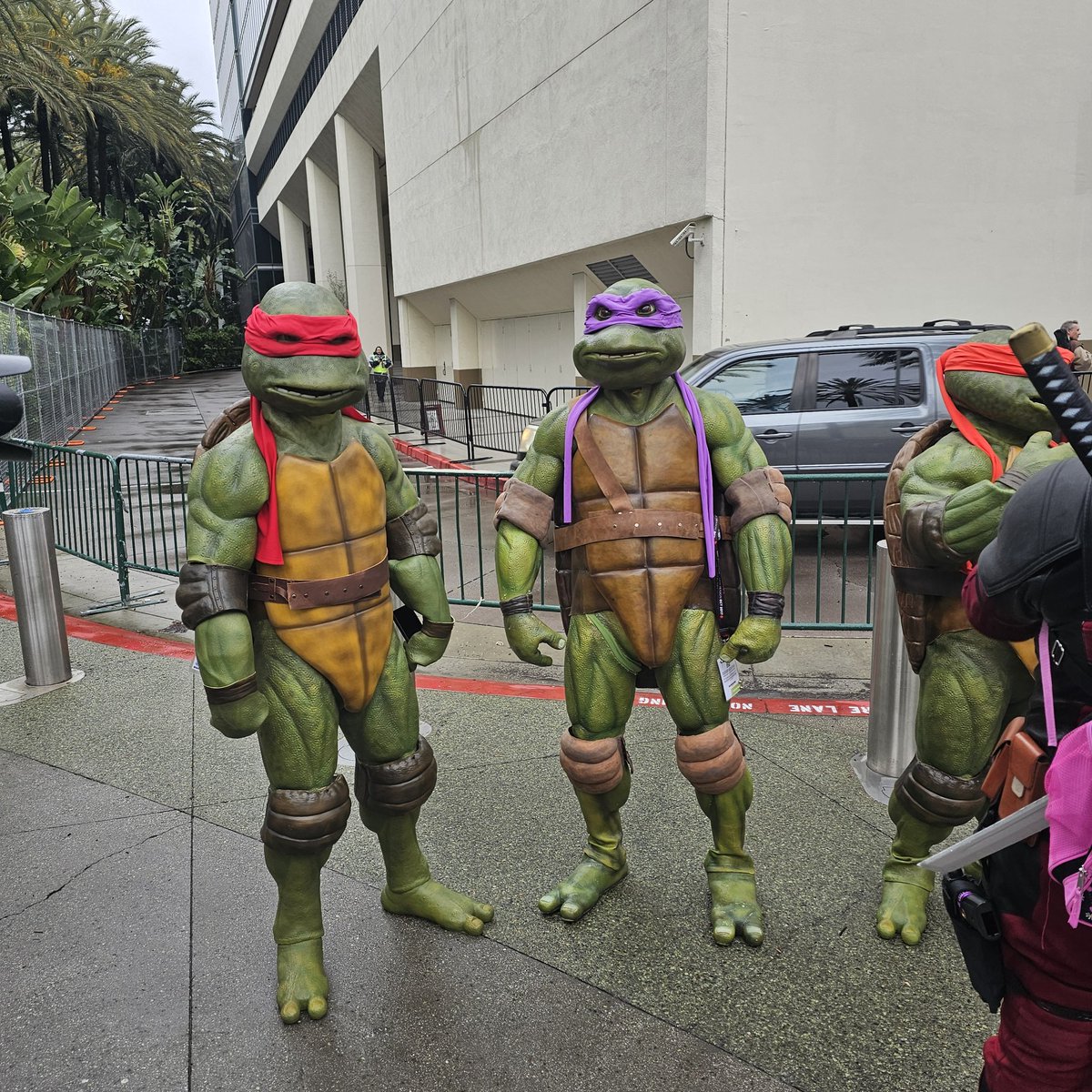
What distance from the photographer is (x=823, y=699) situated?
4.87 meters

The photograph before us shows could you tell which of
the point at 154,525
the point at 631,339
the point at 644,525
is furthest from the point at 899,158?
the point at 644,525

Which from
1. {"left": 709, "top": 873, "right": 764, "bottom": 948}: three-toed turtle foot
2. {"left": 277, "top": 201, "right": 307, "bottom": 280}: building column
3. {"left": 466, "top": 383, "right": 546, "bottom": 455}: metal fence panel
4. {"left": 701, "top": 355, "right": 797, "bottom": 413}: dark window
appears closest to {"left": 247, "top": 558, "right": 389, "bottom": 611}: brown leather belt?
{"left": 709, "top": 873, "right": 764, "bottom": 948}: three-toed turtle foot

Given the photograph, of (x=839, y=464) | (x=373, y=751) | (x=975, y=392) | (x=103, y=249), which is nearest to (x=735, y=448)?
(x=975, y=392)

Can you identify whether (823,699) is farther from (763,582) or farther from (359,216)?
(359,216)

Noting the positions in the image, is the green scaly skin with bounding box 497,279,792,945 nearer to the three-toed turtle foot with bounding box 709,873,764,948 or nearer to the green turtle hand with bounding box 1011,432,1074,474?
the three-toed turtle foot with bounding box 709,873,764,948

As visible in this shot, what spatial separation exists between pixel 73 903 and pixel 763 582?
8.53ft

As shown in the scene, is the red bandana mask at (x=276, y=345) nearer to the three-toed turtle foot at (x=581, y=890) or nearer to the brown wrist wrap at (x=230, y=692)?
the brown wrist wrap at (x=230, y=692)

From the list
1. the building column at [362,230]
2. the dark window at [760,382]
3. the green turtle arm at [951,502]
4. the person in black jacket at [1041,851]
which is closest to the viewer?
the person in black jacket at [1041,851]

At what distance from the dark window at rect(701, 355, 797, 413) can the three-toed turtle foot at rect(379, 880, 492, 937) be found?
19.0 feet

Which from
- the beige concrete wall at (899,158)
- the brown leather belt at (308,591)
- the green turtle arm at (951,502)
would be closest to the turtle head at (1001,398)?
the green turtle arm at (951,502)

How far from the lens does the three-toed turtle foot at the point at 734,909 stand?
284 cm

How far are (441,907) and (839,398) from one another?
242 inches

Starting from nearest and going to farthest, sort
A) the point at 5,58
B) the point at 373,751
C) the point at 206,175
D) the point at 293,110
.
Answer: the point at 373,751 → the point at 5,58 → the point at 293,110 → the point at 206,175

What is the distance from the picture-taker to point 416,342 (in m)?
24.5
